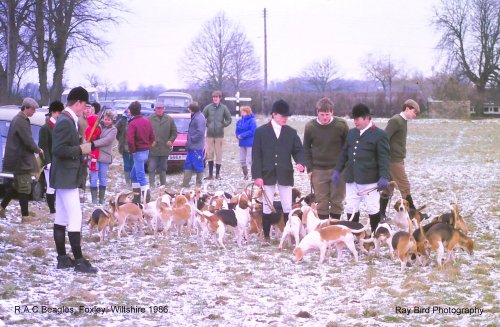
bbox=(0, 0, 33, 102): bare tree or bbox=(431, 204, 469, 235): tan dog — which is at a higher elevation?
bbox=(0, 0, 33, 102): bare tree

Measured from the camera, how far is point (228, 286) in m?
6.92

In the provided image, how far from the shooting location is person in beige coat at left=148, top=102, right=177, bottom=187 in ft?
44.8

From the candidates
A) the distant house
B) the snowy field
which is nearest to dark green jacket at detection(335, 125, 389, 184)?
the snowy field

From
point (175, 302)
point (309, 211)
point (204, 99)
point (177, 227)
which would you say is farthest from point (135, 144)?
point (204, 99)

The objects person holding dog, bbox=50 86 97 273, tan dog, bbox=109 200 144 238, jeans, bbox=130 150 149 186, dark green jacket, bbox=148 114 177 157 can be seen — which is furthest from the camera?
dark green jacket, bbox=148 114 177 157

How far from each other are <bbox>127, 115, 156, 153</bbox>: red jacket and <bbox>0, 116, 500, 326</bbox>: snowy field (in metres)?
2.24

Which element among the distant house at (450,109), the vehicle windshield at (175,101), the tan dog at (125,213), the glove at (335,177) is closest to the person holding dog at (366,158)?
the glove at (335,177)

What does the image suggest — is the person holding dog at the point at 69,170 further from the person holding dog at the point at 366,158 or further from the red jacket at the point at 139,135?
the red jacket at the point at 139,135

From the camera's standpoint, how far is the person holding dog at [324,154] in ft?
29.5

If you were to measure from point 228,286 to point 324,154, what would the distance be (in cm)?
282

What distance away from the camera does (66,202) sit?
727 centimetres

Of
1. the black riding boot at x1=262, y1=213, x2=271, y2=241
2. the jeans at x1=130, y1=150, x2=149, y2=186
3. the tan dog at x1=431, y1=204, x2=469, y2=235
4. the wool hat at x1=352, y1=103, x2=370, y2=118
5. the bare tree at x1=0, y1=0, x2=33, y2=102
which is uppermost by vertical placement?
the bare tree at x1=0, y1=0, x2=33, y2=102

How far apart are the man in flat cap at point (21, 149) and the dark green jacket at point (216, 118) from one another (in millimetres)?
6509

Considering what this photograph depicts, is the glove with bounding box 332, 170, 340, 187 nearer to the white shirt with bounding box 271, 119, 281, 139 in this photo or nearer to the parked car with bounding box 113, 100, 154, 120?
the white shirt with bounding box 271, 119, 281, 139
